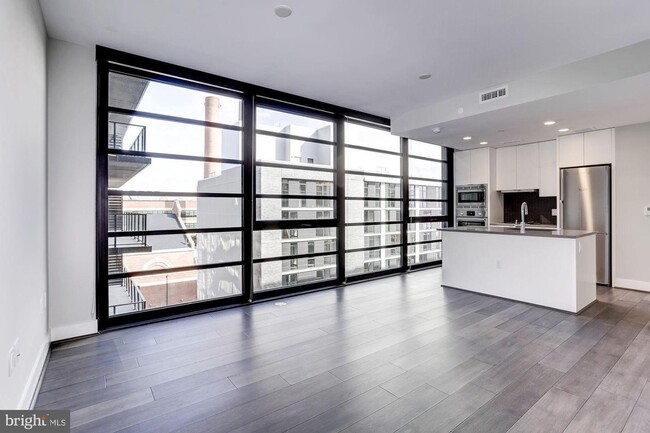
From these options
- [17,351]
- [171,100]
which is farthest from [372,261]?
[17,351]

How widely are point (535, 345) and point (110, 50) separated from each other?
518 centimetres

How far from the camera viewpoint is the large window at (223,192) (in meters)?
3.62

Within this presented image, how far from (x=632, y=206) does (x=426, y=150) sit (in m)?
3.53

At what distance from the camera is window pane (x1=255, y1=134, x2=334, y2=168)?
184 inches

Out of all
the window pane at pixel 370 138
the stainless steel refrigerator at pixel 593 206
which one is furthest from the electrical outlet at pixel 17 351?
the stainless steel refrigerator at pixel 593 206

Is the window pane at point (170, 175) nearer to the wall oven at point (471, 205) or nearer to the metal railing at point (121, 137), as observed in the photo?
the metal railing at point (121, 137)

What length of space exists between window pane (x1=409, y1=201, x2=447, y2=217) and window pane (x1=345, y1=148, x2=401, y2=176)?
81 centimetres

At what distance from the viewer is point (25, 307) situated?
2250 mm

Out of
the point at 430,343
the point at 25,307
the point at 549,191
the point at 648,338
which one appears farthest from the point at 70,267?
the point at 549,191

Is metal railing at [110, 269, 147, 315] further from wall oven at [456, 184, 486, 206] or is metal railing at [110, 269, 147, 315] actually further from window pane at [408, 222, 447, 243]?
wall oven at [456, 184, 486, 206]

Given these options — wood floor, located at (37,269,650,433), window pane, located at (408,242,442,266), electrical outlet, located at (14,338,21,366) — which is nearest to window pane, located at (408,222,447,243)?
window pane, located at (408,242,442,266)

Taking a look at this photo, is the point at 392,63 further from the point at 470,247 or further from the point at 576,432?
the point at 576,432

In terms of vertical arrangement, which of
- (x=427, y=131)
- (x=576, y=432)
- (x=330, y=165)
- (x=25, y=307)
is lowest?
(x=576, y=432)

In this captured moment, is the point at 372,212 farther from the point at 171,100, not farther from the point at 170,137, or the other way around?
the point at 171,100
